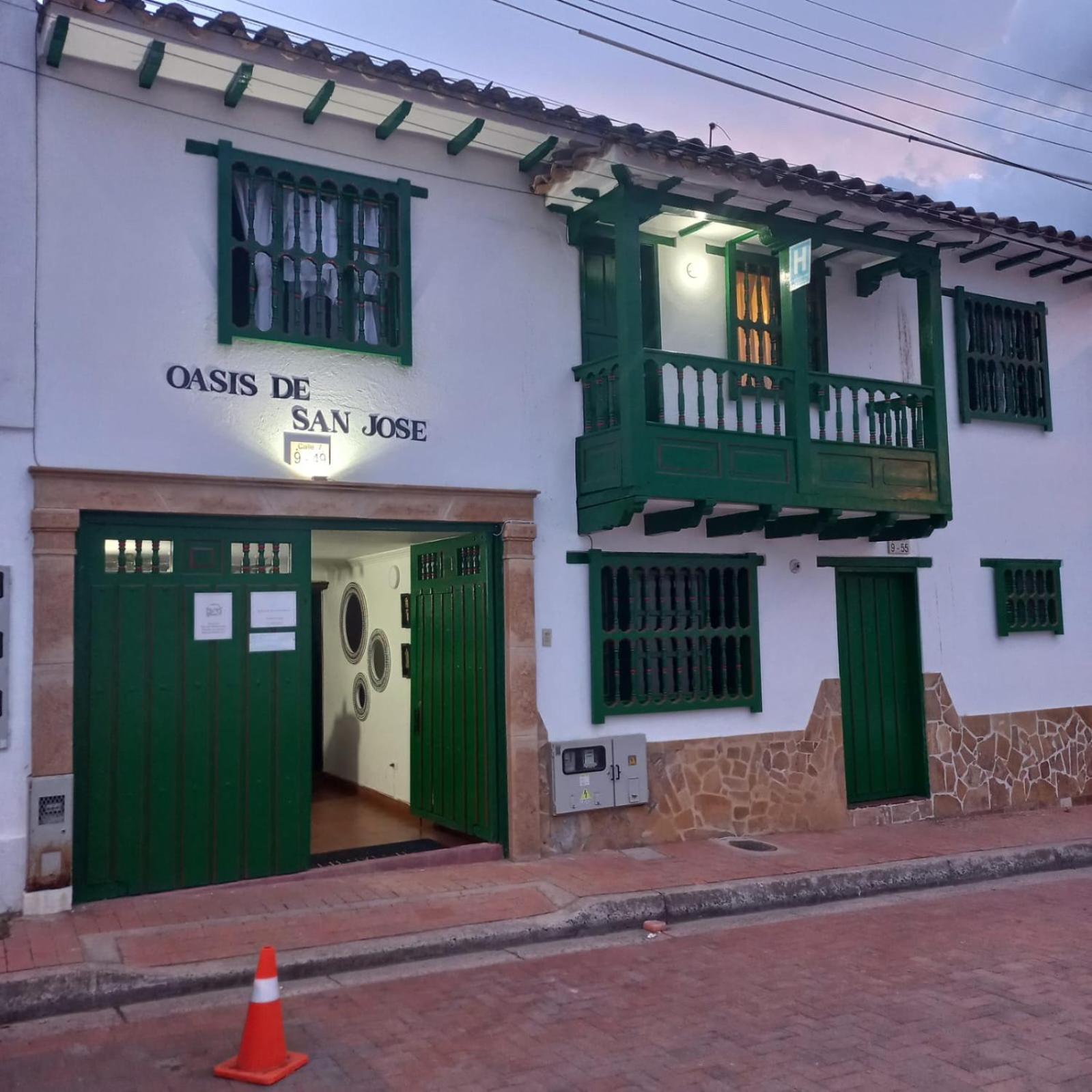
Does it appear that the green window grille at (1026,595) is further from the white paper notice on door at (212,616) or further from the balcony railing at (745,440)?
the white paper notice on door at (212,616)

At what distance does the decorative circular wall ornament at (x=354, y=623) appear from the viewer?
12.1 metres

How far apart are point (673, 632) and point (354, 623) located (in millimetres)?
4190

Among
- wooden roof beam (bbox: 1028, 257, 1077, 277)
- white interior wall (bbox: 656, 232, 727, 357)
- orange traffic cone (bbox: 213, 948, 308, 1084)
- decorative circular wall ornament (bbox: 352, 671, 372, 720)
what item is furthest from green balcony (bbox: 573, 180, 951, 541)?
orange traffic cone (bbox: 213, 948, 308, 1084)

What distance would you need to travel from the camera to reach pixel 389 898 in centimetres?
765

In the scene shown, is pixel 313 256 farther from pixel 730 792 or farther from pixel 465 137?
pixel 730 792

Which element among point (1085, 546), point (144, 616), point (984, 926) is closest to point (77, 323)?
Result: point (144, 616)

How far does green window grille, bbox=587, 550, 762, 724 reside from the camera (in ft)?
31.1

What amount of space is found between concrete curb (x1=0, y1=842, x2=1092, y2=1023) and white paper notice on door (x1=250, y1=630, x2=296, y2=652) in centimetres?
237

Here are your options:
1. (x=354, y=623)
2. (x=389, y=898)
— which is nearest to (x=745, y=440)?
(x=389, y=898)

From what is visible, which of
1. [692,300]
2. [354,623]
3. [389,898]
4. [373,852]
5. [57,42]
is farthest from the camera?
[354,623]

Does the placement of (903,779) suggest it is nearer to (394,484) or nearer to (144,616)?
(394,484)

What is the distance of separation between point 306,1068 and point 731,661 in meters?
6.01

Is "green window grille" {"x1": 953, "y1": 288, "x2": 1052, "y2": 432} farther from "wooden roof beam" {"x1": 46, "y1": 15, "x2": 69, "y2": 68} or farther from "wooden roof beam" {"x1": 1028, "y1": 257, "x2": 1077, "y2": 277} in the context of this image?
"wooden roof beam" {"x1": 46, "y1": 15, "x2": 69, "y2": 68}

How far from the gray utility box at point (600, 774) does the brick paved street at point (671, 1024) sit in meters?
1.90
